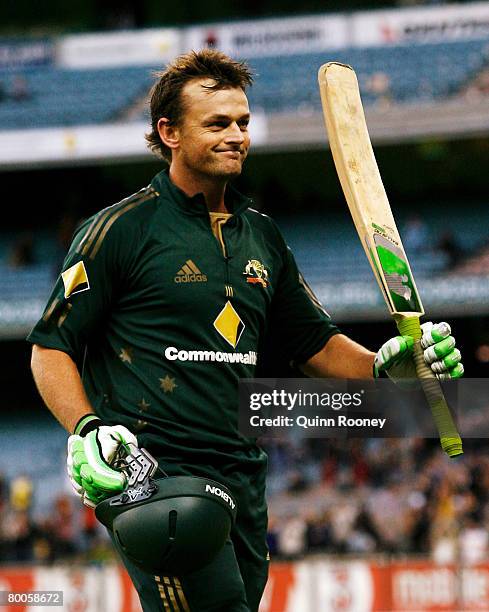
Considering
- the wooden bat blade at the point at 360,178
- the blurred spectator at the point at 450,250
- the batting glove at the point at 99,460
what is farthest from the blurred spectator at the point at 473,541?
the batting glove at the point at 99,460

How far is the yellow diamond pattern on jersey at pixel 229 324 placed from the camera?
132 inches

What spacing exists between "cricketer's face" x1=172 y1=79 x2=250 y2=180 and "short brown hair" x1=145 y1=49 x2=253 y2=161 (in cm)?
2

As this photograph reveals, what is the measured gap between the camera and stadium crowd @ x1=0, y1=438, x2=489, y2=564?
1190 centimetres

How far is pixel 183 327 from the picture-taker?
332 centimetres

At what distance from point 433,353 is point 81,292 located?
0.94 metres

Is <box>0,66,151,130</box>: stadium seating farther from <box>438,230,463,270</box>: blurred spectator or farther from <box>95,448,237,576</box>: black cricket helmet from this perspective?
<box>95,448,237,576</box>: black cricket helmet

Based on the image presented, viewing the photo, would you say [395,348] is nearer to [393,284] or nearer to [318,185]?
[393,284]

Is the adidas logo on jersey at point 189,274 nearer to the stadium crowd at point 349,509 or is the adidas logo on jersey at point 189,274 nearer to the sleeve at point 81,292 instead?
the sleeve at point 81,292

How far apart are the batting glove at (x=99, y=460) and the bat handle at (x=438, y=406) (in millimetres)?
822

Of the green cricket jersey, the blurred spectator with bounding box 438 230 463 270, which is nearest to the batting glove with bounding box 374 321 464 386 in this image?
the green cricket jersey

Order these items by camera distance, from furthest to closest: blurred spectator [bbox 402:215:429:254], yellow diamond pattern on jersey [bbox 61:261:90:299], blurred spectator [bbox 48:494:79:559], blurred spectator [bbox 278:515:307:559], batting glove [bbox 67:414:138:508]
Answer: blurred spectator [bbox 402:215:429:254]
blurred spectator [bbox 48:494:79:559]
blurred spectator [bbox 278:515:307:559]
yellow diamond pattern on jersey [bbox 61:261:90:299]
batting glove [bbox 67:414:138:508]

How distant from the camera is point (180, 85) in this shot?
11.2 feet

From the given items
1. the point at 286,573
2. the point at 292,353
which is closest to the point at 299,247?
the point at 286,573

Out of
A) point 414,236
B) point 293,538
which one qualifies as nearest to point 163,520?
point 293,538
